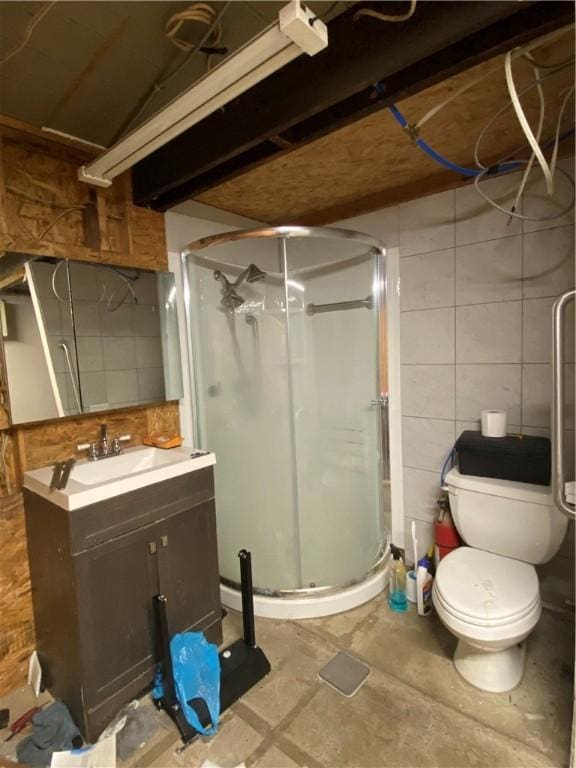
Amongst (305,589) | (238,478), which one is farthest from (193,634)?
(238,478)

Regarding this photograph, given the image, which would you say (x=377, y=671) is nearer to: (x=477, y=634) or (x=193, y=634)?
(x=477, y=634)

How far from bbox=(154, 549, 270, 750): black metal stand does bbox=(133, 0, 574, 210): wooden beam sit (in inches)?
65.6

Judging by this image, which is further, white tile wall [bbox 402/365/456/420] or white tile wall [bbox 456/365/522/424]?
white tile wall [bbox 402/365/456/420]

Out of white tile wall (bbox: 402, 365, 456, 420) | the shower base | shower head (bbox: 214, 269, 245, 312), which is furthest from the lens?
shower head (bbox: 214, 269, 245, 312)

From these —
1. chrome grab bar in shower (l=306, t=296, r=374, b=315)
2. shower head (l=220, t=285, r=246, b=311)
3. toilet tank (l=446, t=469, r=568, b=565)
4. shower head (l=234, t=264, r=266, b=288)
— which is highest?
shower head (l=234, t=264, r=266, b=288)

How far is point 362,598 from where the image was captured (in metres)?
2.03

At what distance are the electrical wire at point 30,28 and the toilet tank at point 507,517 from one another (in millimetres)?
2181

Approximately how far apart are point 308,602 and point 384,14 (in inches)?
88.9

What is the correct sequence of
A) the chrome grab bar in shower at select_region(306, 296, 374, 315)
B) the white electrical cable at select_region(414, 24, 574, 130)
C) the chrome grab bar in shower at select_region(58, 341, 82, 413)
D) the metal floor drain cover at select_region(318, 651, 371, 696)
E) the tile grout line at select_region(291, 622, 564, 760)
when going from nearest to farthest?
the white electrical cable at select_region(414, 24, 574, 130)
the tile grout line at select_region(291, 622, 564, 760)
the metal floor drain cover at select_region(318, 651, 371, 696)
the chrome grab bar in shower at select_region(58, 341, 82, 413)
the chrome grab bar in shower at select_region(306, 296, 374, 315)

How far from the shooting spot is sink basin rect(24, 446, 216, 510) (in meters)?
1.35

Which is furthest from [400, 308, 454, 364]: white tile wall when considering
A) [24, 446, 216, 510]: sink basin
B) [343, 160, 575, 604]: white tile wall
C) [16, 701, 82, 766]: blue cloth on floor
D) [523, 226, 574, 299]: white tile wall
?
[16, 701, 82, 766]: blue cloth on floor

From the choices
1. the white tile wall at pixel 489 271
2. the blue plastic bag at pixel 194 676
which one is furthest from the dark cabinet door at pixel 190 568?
the white tile wall at pixel 489 271

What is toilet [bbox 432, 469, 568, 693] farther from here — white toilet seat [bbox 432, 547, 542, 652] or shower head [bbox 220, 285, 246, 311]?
shower head [bbox 220, 285, 246, 311]

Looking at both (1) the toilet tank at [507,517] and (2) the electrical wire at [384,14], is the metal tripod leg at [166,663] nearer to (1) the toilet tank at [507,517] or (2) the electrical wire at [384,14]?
(1) the toilet tank at [507,517]
